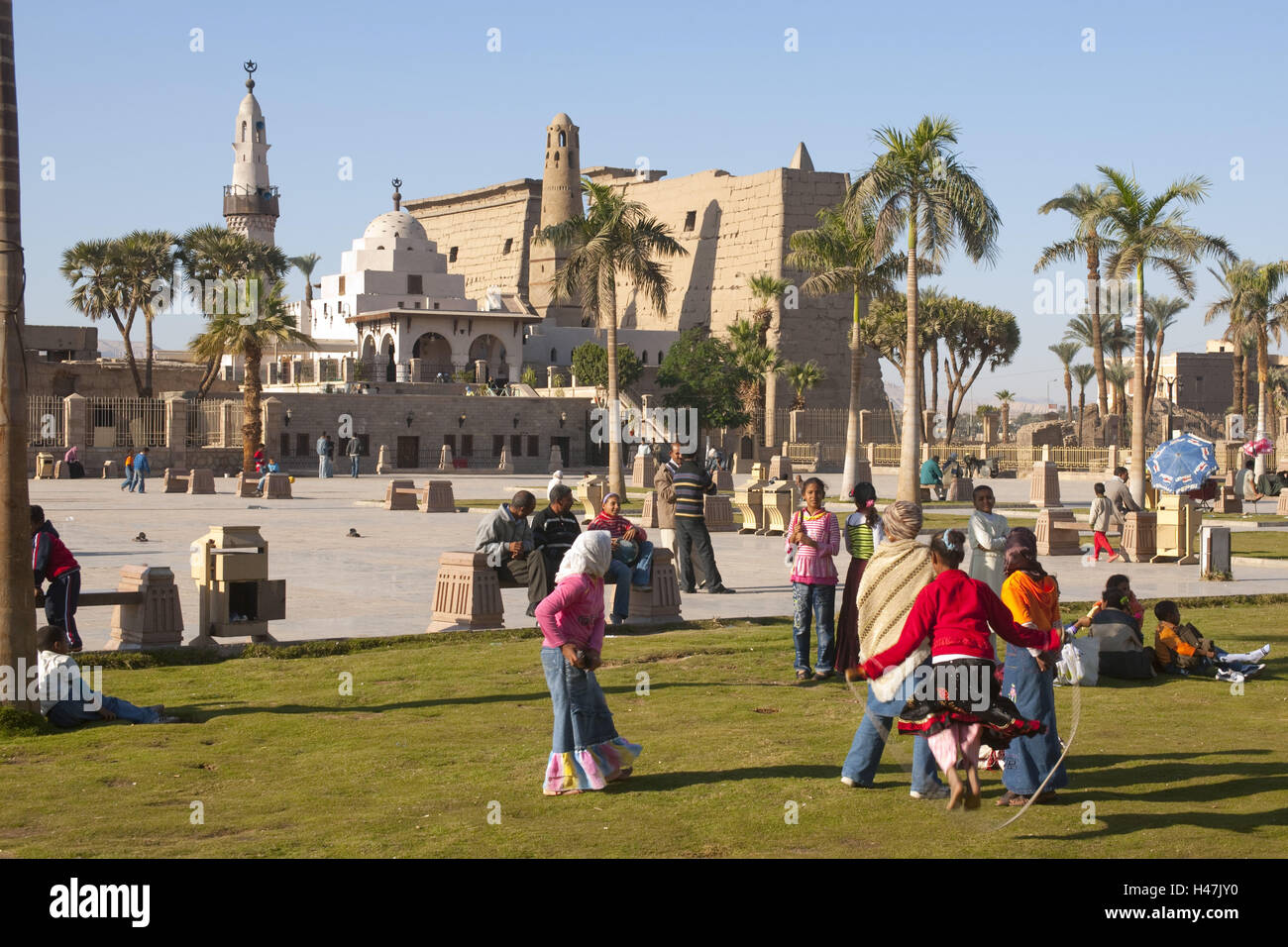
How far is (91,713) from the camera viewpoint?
9.36m

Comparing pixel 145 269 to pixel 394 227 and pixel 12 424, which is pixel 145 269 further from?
pixel 12 424

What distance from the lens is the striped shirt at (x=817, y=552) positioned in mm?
10531

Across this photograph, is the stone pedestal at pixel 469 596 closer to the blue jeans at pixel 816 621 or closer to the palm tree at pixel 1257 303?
the blue jeans at pixel 816 621

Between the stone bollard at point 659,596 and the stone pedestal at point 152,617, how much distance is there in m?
4.13

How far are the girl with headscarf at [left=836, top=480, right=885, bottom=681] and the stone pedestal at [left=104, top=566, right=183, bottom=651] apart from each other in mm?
5522

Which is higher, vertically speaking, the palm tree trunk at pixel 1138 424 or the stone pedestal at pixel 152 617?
the palm tree trunk at pixel 1138 424

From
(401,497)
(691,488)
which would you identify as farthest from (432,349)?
(691,488)

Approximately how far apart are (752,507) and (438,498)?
8.56 meters

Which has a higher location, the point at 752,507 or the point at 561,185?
the point at 561,185

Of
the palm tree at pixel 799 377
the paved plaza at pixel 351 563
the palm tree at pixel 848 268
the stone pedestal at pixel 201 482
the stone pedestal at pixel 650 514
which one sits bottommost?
the paved plaza at pixel 351 563

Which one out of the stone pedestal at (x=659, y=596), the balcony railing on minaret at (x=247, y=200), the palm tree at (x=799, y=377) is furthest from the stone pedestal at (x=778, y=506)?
the balcony railing on minaret at (x=247, y=200)

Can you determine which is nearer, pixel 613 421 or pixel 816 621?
pixel 816 621

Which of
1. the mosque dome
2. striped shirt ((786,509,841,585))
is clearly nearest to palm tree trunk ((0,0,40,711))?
striped shirt ((786,509,841,585))

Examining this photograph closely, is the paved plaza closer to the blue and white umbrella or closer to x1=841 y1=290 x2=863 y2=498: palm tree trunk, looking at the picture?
the blue and white umbrella
